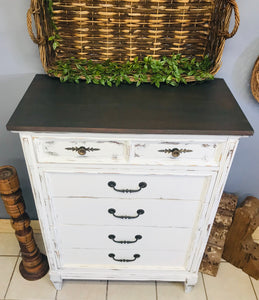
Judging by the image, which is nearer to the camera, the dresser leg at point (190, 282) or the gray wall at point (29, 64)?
the gray wall at point (29, 64)

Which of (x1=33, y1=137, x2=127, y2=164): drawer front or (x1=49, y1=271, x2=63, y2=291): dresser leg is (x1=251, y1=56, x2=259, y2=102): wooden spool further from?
(x1=49, y1=271, x2=63, y2=291): dresser leg

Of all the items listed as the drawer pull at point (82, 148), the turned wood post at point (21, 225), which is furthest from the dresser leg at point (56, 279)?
the drawer pull at point (82, 148)

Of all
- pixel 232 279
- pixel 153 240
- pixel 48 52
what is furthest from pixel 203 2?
pixel 232 279

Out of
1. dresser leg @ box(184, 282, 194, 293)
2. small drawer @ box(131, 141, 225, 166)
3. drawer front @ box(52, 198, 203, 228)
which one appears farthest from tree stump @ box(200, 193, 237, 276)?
small drawer @ box(131, 141, 225, 166)

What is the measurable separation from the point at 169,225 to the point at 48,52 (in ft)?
3.04

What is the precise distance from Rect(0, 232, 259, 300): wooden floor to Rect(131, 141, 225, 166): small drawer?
2.86ft

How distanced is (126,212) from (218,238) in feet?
2.32

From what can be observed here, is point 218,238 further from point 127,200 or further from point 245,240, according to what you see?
point 127,200

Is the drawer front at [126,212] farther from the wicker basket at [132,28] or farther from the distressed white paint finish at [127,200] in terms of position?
the wicker basket at [132,28]

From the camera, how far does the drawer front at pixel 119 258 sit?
1.45 metres

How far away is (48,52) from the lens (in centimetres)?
131

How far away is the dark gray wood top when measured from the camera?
3.35 ft

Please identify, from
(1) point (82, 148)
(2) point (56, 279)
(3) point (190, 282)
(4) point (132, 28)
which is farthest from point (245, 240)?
(4) point (132, 28)

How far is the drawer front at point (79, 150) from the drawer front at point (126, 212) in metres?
0.21
